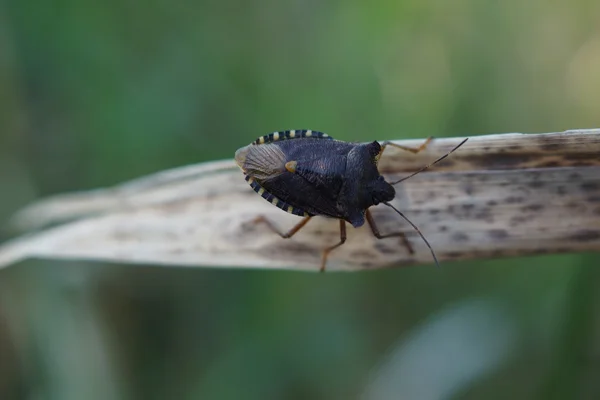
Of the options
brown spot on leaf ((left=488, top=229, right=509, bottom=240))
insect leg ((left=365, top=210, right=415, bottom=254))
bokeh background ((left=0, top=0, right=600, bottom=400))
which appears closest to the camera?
brown spot on leaf ((left=488, top=229, right=509, bottom=240))

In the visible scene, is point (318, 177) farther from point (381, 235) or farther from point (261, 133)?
point (261, 133)

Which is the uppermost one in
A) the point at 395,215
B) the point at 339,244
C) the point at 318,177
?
the point at 318,177

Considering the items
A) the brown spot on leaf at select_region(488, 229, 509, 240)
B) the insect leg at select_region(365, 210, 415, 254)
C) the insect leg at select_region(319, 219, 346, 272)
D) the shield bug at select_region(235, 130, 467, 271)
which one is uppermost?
the shield bug at select_region(235, 130, 467, 271)

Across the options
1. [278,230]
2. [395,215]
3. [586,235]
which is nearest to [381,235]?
[395,215]

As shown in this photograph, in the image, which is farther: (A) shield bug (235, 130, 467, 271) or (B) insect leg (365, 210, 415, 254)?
(A) shield bug (235, 130, 467, 271)

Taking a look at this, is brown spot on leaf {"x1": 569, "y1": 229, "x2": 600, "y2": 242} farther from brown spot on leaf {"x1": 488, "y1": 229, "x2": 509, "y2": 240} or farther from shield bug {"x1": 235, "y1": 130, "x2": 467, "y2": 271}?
shield bug {"x1": 235, "y1": 130, "x2": 467, "y2": 271}

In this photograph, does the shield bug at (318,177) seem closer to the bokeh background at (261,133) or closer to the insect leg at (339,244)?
the insect leg at (339,244)

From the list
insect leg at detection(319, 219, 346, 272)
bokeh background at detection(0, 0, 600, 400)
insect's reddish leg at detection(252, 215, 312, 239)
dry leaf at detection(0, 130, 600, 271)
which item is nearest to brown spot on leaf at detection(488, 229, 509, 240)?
dry leaf at detection(0, 130, 600, 271)
